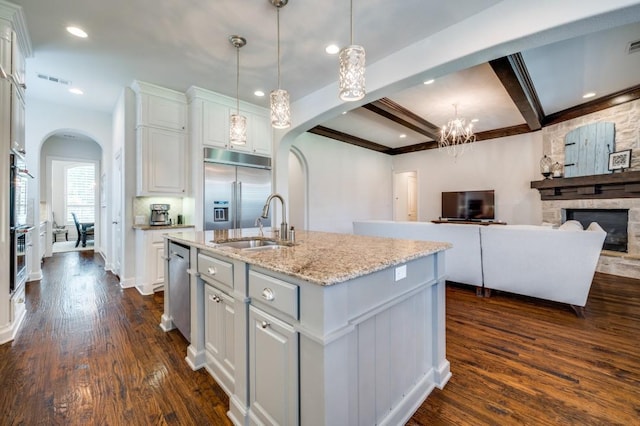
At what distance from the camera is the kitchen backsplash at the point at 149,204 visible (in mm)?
3832

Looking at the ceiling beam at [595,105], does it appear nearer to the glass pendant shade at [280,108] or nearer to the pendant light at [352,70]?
the pendant light at [352,70]

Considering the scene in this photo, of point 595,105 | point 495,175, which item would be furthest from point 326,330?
point 495,175

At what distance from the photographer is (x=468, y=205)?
6465mm

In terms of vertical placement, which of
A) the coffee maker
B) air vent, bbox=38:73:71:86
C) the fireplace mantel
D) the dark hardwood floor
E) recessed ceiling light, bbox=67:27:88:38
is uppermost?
air vent, bbox=38:73:71:86

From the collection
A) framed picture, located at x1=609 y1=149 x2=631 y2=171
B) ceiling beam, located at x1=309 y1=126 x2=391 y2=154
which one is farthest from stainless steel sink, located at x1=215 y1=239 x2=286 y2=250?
framed picture, located at x1=609 y1=149 x2=631 y2=171

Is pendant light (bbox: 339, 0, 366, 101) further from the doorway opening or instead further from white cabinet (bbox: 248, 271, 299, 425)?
the doorway opening

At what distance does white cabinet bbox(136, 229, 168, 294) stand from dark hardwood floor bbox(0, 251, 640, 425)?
0.46 meters

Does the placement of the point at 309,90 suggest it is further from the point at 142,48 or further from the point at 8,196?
the point at 8,196

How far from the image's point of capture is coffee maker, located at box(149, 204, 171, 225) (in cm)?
386

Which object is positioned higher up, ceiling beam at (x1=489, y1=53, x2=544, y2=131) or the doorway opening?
ceiling beam at (x1=489, y1=53, x2=544, y2=131)

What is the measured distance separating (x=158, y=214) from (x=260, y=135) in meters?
1.93

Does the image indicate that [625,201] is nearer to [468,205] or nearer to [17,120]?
[468,205]

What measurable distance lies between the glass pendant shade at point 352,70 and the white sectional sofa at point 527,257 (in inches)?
99.4

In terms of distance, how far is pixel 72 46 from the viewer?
2787mm
